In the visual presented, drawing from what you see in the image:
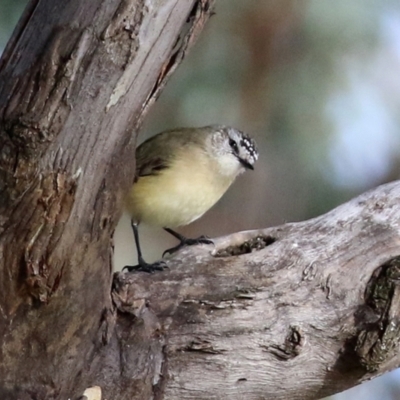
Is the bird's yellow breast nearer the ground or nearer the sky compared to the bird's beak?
nearer the ground

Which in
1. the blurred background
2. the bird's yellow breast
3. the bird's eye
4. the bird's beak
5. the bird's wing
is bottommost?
the bird's yellow breast

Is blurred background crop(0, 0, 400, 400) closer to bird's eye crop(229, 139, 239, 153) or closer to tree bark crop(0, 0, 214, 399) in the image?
bird's eye crop(229, 139, 239, 153)

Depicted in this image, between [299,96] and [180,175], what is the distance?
2.53 ft

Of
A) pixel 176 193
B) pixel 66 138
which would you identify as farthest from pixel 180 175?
pixel 66 138

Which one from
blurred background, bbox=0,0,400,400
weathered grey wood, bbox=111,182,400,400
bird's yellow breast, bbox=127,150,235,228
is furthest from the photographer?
blurred background, bbox=0,0,400,400

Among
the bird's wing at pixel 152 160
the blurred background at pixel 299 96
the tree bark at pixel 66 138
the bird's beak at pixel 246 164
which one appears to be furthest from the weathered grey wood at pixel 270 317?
the blurred background at pixel 299 96

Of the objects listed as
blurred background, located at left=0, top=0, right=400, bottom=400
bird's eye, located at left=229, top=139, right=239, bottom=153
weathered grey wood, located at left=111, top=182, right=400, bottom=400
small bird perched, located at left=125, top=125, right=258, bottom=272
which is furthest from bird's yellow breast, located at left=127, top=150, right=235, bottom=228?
blurred background, located at left=0, top=0, right=400, bottom=400

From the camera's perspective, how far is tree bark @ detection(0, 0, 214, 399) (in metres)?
0.94

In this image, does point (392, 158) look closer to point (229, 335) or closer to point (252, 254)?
point (252, 254)

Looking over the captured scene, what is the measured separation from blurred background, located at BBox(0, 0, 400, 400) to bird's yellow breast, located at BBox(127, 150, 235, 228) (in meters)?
0.58

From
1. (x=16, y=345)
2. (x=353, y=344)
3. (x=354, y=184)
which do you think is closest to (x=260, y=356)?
(x=353, y=344)

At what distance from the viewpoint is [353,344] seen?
1.31 m

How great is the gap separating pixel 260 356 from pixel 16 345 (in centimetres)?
44

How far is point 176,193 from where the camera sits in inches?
65.4
